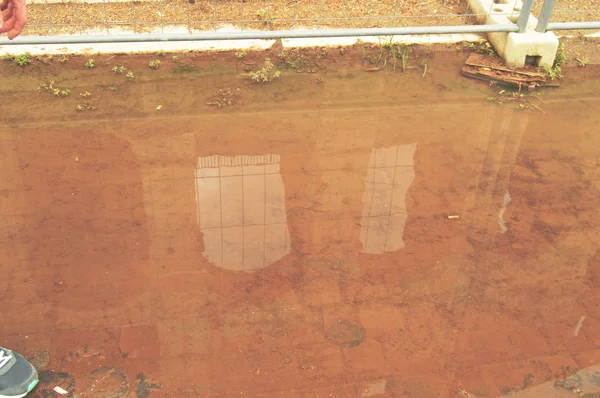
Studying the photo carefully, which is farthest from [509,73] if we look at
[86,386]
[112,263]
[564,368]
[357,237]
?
[86,386]

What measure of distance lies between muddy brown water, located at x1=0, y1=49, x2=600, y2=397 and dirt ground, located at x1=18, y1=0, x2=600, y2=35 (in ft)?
2.34

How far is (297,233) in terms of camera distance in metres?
4.17

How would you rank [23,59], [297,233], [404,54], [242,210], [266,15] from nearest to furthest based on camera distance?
[297,233] → [242,210] → [23,59] → [404,54] → [266,15]

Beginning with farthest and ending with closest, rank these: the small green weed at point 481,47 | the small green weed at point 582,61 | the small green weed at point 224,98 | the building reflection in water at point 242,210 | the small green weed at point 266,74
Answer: the small green weed at point 481,47, the small green weed at point 582,61, the small green weed at point 266,74, the small green weed at point 224,98, the building reflection in water at point 242,210

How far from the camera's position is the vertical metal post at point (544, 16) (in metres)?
5.82

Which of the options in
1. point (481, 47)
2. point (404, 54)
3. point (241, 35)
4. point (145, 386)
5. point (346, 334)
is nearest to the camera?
point (145, 386)

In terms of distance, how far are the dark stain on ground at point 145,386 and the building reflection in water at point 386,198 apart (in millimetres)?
1487

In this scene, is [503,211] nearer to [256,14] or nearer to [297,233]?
[297,233]

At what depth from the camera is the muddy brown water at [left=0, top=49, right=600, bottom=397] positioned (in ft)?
11.1

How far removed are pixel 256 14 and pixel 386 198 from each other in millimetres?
3010

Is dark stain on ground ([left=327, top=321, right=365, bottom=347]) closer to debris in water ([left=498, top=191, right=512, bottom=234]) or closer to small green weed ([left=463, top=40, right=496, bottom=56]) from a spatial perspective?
debris in water ([left=498, top=191, right=512, bottom=234])

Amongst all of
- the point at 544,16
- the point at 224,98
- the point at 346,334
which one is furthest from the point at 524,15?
the point at 346,334

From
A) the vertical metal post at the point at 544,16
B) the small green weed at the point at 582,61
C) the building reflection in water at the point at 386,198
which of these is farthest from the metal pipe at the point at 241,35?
the building reflection in water at the point at 386,198

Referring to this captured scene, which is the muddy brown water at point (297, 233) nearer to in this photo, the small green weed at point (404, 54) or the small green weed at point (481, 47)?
the small green weed at point (404, 54)
